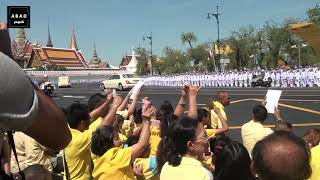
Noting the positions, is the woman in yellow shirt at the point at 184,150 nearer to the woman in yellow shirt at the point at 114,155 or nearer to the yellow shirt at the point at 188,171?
the yellow shirt at the point at 188,171

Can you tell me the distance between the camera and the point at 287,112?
19.8 metres

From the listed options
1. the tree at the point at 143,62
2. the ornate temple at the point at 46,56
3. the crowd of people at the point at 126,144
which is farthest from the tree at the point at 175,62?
the crowd of people at the point at 126,144

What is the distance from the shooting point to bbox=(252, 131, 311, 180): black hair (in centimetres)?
208

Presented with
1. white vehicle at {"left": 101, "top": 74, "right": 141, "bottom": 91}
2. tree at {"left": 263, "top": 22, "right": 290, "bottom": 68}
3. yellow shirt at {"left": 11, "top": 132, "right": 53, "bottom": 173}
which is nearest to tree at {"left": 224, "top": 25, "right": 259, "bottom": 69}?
tree at {"left": 263, "top": 22, "right": 290, "bottom": 68}

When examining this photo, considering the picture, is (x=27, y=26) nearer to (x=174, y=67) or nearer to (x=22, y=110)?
(x=22, y=110)

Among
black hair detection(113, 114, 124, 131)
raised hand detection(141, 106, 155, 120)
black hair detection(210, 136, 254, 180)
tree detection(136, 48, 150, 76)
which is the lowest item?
black hair detection(210, 136, 254, 180)

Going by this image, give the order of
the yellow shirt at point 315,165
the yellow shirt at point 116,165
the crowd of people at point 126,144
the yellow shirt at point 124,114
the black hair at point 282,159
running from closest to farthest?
the crowd of people at point 126,144 < the black hair at point 282,159 < the yellow shirt at point 315,165 < the yellow shirt at point 116,165 < the yellow shirt at point 124,114

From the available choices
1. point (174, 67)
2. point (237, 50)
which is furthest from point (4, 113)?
point (174, 67)

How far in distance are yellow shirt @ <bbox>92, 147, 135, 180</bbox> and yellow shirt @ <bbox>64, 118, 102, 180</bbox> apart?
284 mm

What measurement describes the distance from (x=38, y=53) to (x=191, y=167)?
101m

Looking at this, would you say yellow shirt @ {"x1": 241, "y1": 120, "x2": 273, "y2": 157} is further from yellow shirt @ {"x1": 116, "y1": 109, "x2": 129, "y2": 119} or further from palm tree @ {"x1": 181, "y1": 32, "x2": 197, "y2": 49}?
palm tree @ {"x1": 181, "y1": 32, "x2": 197, "y2": 49}

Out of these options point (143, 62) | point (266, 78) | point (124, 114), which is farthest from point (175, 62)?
point (124, 114)

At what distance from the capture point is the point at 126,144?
5652mm

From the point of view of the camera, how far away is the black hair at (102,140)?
14.6 feet
